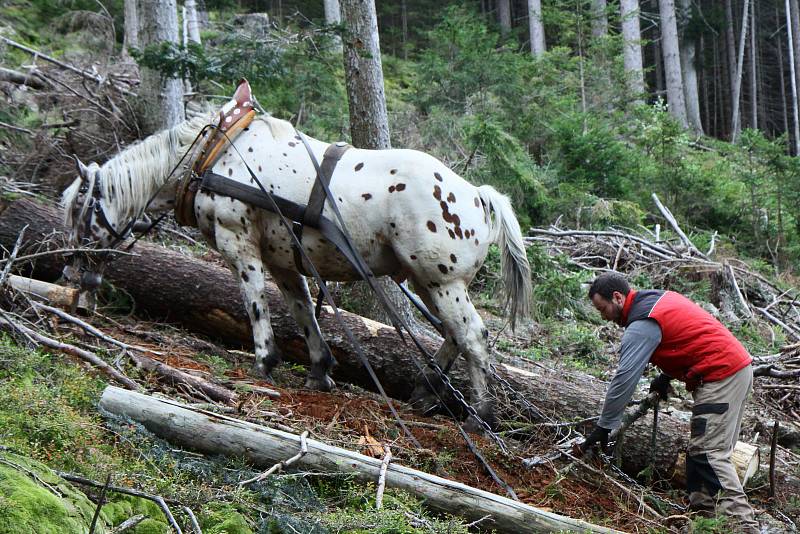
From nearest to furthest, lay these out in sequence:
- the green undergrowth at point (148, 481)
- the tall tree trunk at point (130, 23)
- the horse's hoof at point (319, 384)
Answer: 1. the green undergrowth at point (148, 481)
2. the horse's hoof at point (319, 384)
3. the tall tree trunk at point (130, 23)

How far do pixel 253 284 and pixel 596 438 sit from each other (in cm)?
296

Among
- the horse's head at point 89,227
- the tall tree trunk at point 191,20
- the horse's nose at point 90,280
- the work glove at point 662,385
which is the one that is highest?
the tall tree trunk at point 191,20

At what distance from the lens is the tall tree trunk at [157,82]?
8.97 m

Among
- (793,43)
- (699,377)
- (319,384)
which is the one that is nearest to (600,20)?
(793,43)

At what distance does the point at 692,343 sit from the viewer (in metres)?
4.94

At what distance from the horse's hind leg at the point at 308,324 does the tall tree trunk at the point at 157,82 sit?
382 centimetres

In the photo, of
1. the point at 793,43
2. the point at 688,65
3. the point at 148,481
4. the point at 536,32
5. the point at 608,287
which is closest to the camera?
the point at 148,481

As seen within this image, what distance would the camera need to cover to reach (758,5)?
112 feet

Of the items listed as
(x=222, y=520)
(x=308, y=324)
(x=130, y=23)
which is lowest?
(x=222, y=520)

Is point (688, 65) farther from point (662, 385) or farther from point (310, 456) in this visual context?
point (310, 456)

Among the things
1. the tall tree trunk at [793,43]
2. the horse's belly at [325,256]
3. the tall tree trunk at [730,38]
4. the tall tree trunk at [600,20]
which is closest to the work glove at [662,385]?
the horse's belly at [325,256]

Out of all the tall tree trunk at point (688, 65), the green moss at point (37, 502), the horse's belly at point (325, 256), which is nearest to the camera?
the green moss at point (37, 502)

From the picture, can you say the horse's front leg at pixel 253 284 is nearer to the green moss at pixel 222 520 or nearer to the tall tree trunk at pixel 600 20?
the green moss at pixel 222 520

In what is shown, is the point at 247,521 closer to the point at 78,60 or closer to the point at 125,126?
the point at 125,126
